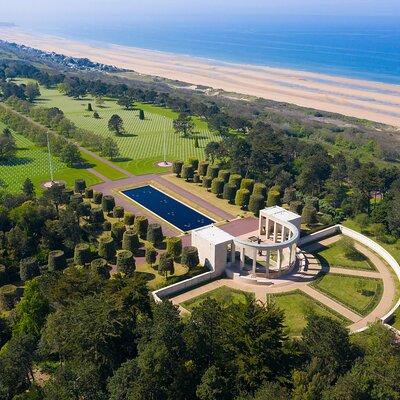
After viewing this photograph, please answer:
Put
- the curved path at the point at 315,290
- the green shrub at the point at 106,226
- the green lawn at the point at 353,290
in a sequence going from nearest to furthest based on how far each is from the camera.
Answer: the curved path at the point at 315,290
the green lawn at the point at 353,290
the green shrub at the point at 106,226

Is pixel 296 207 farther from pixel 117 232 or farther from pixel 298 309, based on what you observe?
pixel 117 232

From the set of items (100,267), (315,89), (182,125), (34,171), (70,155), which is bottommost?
(34,171)

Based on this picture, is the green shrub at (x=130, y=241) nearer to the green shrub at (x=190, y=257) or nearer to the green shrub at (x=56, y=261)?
the green shrub at (x=190, y=257)

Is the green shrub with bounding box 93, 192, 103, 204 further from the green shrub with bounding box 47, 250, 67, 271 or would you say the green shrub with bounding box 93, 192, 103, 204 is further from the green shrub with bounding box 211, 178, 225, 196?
the green shrub with bounding box 47, 250, 67, 271

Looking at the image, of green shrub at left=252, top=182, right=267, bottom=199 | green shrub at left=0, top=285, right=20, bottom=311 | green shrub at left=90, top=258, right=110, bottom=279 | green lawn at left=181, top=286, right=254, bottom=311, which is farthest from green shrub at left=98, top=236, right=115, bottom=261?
green shrub at left=252, top=182, right=267, bottom=199

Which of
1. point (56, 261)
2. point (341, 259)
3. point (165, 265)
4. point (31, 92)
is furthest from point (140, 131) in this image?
Result: point (341, 259)

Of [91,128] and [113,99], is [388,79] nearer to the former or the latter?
[113,99]

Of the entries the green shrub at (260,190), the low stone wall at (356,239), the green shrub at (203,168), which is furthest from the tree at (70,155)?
the low stone wall at (356,239)

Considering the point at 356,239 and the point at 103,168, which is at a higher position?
the point at 356,239
